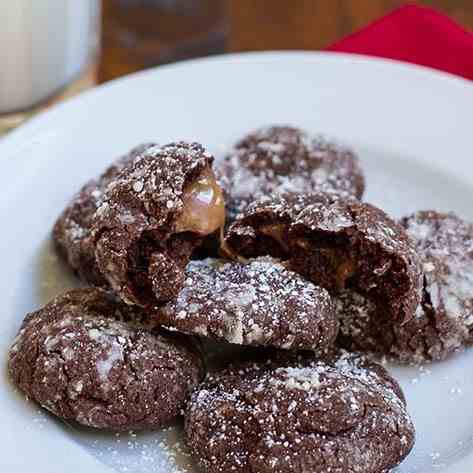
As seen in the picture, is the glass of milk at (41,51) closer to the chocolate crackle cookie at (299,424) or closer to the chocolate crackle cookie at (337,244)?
the chocolate crackle cookie at (337,244)

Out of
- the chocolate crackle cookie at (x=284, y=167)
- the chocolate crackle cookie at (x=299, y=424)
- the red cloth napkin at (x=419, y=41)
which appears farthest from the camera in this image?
the red cloth napkin at (x=419, y=41)

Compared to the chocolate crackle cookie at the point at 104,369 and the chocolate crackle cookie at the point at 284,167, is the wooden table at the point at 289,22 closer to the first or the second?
the chocolate crackle cookie at the point at 284,167

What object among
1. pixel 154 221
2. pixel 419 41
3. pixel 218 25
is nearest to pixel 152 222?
pixel 154 221

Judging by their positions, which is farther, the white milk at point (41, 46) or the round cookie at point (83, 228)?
the white milk at point (41, 46)

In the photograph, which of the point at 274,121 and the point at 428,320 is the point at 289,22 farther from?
the point at 428,320

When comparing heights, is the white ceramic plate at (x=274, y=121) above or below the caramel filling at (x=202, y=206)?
below

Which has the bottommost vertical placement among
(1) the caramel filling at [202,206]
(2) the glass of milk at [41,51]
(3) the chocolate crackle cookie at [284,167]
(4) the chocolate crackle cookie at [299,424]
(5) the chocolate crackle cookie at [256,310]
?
(2) the glass of milk at [41,51]

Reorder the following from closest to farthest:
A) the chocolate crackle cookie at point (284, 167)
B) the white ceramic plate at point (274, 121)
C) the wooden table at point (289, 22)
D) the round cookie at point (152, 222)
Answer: the round cookie at point (152, 222)
the white ceramic plate at point (274, 121)
the chocolate crackle cookie at point (284, 167)
the wooden table at point (289, 22)

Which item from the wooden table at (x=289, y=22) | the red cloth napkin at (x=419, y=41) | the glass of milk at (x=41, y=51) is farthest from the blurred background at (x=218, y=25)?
the red cloth napkin at (x=419, y=41)
